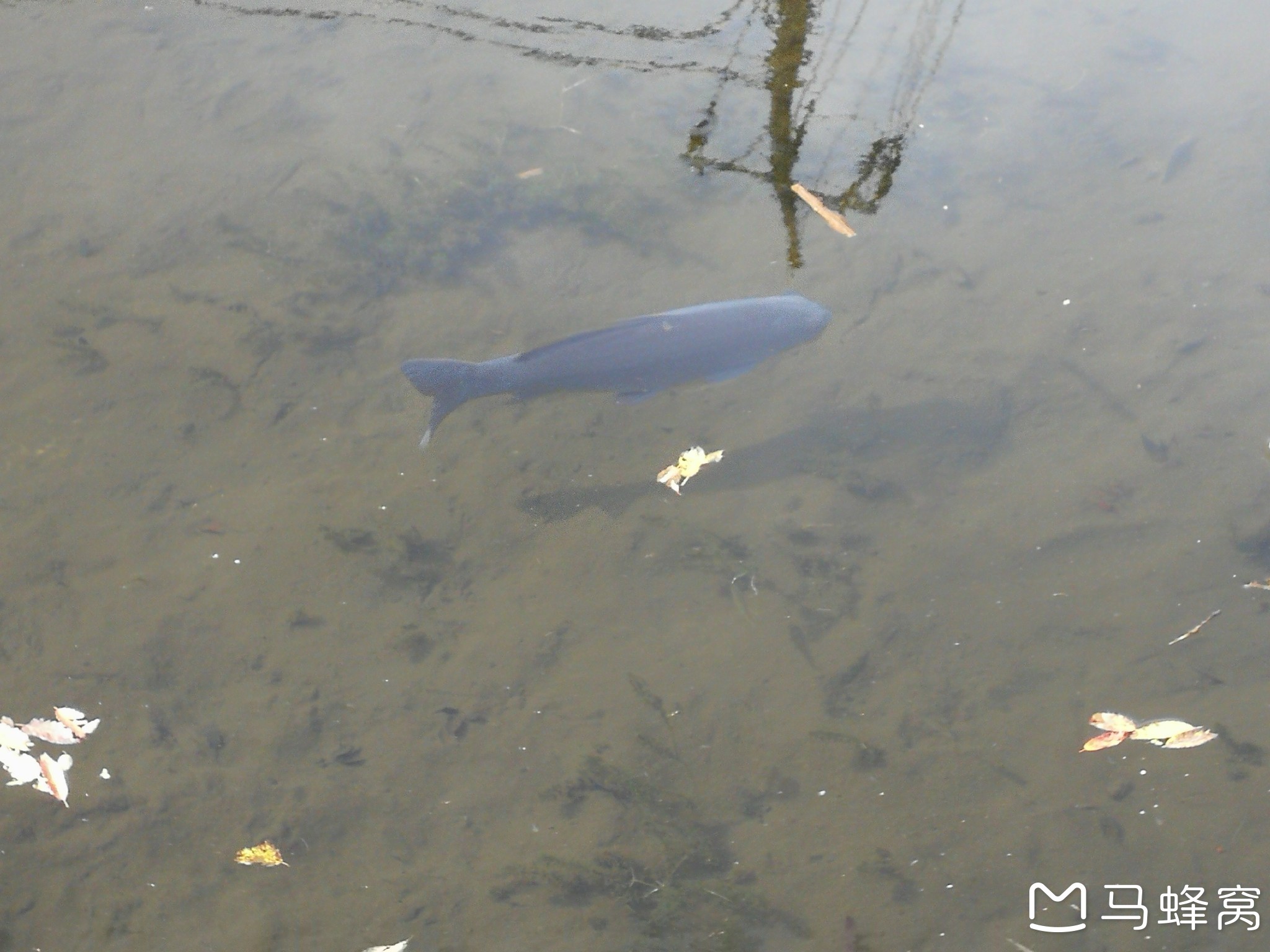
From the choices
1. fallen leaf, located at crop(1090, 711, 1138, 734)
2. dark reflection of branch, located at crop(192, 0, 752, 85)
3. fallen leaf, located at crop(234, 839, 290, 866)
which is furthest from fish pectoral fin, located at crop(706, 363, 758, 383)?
dark reflection of branch, located at crop(192, 0, 752, 85)

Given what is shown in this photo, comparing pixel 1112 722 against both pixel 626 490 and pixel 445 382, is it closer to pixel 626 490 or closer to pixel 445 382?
pixel 626 490

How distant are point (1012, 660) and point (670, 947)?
56.7 inches

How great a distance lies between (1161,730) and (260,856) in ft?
8.94

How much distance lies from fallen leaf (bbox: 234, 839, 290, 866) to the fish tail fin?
4.65 feet

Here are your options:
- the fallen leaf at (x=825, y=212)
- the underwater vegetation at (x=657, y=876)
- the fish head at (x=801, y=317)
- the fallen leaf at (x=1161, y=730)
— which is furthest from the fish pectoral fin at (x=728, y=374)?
the fallen leaf at (x=1161, y=730)

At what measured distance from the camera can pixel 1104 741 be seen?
119 inches

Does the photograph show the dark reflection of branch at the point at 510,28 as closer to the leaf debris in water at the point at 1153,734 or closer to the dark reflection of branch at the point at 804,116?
the dark reflection of branch at the point at 804,116

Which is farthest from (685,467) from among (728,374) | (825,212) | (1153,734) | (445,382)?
(1153,734)

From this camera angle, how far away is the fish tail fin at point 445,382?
341cm

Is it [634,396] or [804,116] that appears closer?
[634,396]

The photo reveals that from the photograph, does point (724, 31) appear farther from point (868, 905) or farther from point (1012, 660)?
point (868, 905)

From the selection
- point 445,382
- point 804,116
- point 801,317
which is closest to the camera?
point 445,382

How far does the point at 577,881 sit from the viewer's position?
278 cm

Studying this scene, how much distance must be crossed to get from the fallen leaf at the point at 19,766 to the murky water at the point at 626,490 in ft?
0.40
